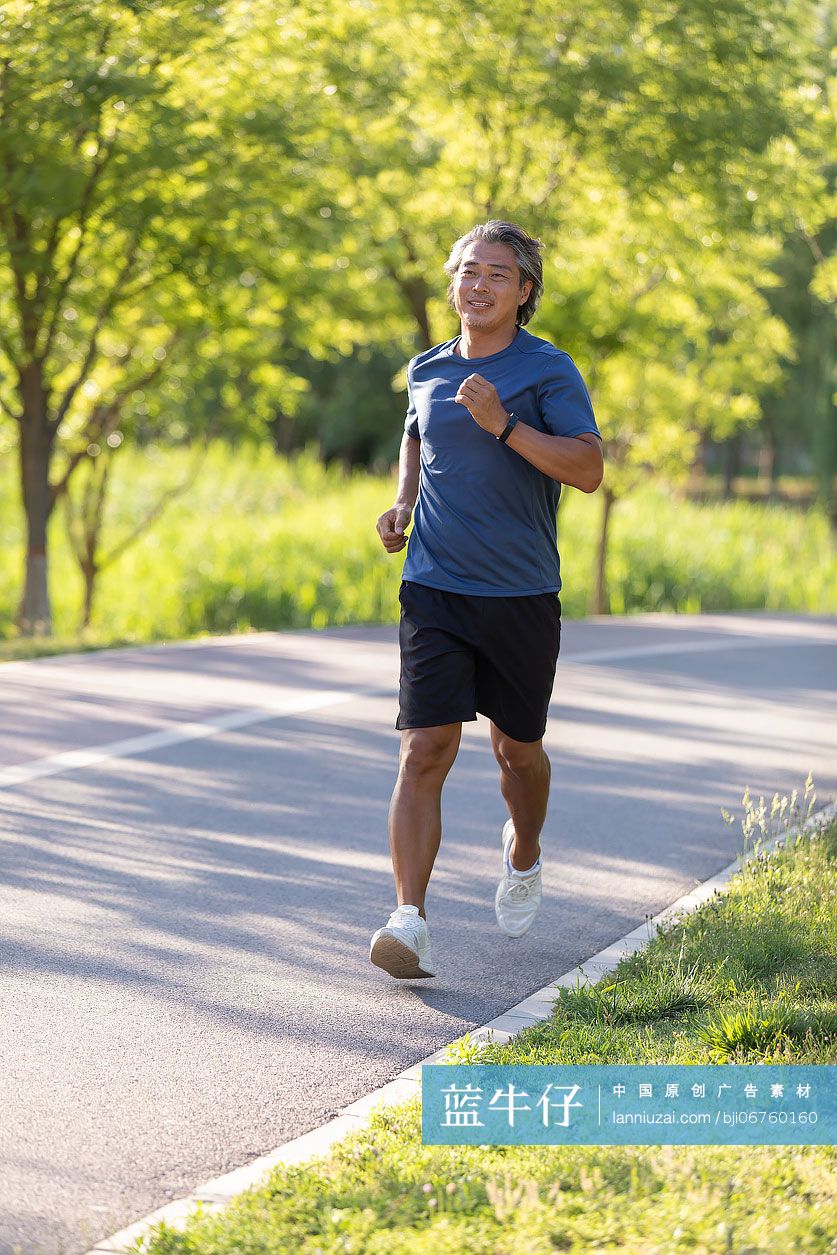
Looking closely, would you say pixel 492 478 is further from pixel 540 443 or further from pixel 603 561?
pixel 603 561

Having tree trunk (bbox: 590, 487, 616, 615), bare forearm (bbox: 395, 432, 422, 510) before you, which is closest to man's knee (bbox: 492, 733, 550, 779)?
bare forearm (bbox: 395, 432, 422, 510)

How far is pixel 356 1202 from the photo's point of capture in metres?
3.25

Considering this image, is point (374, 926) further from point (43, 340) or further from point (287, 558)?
point (287, 558)

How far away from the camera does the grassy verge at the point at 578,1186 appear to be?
3.07 metres

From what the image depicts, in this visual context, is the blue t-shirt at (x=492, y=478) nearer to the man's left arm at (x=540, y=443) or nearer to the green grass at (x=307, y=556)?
the man's left arm at (x=540, y=443)

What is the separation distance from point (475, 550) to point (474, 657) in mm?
314

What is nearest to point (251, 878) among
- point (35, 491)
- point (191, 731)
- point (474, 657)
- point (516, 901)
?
point (516, 901)

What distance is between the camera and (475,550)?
486 cm

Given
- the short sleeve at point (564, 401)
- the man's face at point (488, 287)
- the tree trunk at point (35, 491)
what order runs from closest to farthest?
the short sleeve at point (564, 401) → the man's face at point (488, 287) → the tree trunk at point (35, 491)

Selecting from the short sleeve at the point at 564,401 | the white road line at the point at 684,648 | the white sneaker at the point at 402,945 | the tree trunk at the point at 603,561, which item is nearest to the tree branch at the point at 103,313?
the white road line at the point at 684,648

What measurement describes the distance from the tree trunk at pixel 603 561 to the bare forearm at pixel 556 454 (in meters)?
14.4

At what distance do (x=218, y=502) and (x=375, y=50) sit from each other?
12.8m

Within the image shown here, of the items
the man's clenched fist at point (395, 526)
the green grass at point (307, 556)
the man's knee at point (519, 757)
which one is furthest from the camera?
the green grass at point (307, 556)

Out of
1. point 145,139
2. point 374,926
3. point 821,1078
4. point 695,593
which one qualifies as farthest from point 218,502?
point 821,1078
